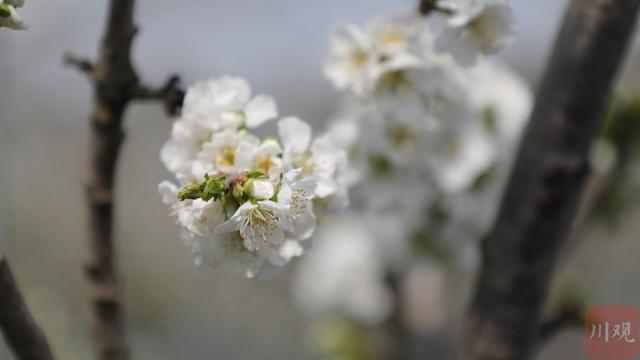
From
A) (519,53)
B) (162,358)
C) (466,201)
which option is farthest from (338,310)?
(519,53)

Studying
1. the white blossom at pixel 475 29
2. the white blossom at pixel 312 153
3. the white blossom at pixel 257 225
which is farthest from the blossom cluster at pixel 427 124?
the white blossom at pixel 257 225

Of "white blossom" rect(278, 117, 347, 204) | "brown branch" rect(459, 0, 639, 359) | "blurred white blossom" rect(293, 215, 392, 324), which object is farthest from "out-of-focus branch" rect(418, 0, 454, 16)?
"blurred white blossom" rect(293, 215, 392, 324)

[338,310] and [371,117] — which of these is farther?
[338,310]

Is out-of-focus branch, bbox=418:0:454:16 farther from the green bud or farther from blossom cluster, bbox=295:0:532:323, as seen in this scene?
the green bud

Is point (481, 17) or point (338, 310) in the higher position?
point (338, 310)

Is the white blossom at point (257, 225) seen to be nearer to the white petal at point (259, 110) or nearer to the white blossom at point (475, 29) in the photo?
the white petal at point (259, 110)

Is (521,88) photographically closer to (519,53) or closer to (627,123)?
(627,123)
